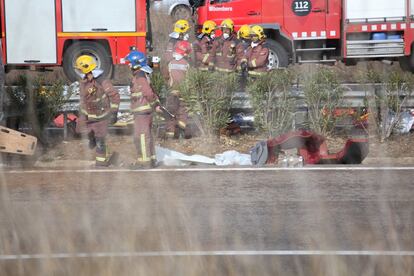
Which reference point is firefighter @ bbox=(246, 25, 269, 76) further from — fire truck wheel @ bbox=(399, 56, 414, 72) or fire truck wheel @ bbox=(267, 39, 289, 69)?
fire truck wheel @ bbox=(399, 56, 414, 72)

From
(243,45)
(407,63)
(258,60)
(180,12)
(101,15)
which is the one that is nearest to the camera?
(258,60)

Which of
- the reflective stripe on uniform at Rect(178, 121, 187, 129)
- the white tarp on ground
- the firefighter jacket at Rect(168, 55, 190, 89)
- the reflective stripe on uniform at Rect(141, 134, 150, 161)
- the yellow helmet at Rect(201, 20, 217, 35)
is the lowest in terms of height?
the white tarp on ground

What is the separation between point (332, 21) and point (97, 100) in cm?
878

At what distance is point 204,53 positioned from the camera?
1434 cm

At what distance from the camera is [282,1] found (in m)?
17.8

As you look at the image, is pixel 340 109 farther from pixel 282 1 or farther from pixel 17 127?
pixel 282 1

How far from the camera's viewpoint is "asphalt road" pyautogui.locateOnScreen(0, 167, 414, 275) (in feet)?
17.0

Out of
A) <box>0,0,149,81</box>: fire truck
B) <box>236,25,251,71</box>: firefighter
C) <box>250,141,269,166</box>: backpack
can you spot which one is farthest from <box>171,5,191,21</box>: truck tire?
<box>250,141,269,166</box>: backpack

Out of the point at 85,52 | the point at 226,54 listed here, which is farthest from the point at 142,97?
the point at 85,52

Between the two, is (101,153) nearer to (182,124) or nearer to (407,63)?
(182,124)

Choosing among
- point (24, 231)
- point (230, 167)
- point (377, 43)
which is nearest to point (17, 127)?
point (230, 167)

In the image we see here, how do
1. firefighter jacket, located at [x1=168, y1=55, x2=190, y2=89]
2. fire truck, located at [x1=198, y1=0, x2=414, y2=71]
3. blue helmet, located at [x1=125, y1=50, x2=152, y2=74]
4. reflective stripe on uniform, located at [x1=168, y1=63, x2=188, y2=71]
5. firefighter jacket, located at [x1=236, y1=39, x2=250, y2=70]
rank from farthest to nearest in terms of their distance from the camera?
fire truck, located at [x1=198, y1=0, x2=414, y2=71] → firefighter jacket, located at [x1=236, y1=39, x2=250, y2=70] → reflective stripe on uniform, located at [x1=168, y1=63, x2=188, y2=71] → firefighter jacket, located at [x1=168, y1=55, x2=190, y2=89] → blue helmet, located at [x1=125, y1=50, x2=152, y2=74]

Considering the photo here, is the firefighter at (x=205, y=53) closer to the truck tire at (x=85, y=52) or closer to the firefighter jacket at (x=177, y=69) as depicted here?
the firefighter jacket at (x=177, y=69)

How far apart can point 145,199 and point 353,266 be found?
299 cm
